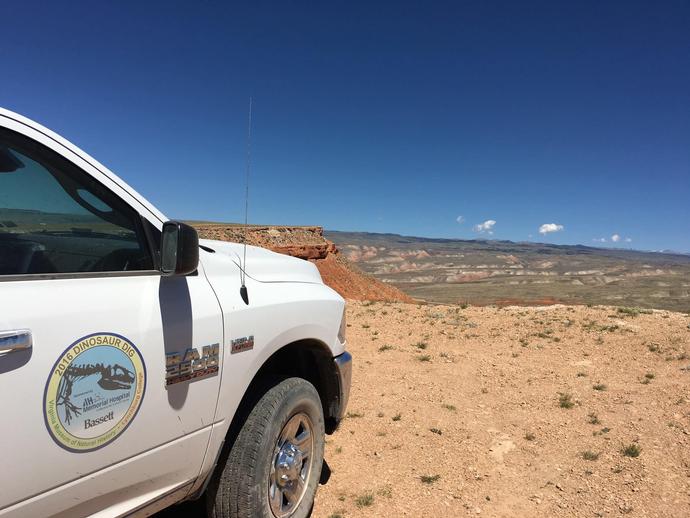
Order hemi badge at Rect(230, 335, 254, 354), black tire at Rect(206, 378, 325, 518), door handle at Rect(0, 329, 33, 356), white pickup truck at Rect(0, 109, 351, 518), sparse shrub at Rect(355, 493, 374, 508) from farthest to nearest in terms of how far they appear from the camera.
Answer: sparse shrub at Rect(355, 493, 374, 508), black tire at Rect(206, 378, 325, 518), hemi badge at Rect(230, 335, 254, 354), white pickup truck at Rect(0, 109, 351, 518), door handle at Rect(0, 329, 33, 356)

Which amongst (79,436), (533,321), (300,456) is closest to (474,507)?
(300,456)

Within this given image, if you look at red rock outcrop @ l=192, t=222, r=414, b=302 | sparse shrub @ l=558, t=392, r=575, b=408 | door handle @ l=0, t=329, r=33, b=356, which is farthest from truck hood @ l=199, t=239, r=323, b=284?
red rock outcrop @ l=192, t=222, r=414, b=302

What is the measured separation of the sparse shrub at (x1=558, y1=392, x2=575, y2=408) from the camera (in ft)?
18.3

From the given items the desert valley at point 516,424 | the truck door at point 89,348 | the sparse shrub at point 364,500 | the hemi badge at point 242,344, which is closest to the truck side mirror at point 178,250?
the truck door at point 89,348

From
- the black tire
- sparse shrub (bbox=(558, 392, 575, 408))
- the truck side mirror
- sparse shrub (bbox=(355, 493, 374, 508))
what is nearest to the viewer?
the truck side mirror

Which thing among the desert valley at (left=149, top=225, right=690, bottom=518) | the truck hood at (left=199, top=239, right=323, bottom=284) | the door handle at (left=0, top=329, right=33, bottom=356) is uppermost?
the truck hood at (left=199, top=239, right=323, bottom=284)

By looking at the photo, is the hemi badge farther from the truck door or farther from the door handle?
the door handle

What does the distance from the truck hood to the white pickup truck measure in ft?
0.10

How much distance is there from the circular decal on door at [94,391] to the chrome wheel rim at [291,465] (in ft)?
3.67

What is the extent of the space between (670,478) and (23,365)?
187 inches

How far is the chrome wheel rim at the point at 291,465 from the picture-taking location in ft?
8.73

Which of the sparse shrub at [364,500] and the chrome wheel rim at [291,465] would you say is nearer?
the chrome wheel rim at [291,465]

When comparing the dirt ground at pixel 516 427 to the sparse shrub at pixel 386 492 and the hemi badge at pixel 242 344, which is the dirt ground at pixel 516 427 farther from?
the hemi badge at pixel 242 344

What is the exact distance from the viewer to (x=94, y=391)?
5.38ft
